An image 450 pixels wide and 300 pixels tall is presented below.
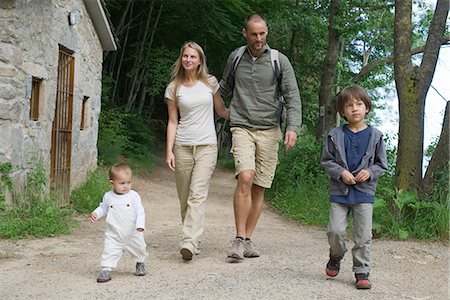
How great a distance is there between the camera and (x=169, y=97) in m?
5.07

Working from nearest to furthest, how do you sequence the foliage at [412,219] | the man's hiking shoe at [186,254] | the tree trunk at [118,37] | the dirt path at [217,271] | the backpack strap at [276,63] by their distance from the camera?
the dirt path at [217,271], the man's hiking shoe at [186,254], the backpack strap at [276,63], the foliage at [412,219], the tree trunk at [118,37]

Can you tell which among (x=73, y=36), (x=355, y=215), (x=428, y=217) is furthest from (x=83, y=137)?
(x=355, y=215)

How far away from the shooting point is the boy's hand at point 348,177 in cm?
399

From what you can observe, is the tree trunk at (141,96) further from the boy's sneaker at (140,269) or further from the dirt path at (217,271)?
the boy's sneaker at (140,269)

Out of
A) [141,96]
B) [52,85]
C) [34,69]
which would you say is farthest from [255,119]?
[141,96]

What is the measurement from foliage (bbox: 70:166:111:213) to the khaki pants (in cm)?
389

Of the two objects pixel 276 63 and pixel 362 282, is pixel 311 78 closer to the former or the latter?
pixel 276 63

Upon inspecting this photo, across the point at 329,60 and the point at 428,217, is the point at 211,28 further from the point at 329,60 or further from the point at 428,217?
the point at 428,217

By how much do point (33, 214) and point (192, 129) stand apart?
285cm

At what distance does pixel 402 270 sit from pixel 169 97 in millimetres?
Answer: 2577

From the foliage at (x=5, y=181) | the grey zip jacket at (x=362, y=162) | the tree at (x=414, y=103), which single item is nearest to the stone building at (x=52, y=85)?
the foliage at (x=5, y=181)

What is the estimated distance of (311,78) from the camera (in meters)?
19.1

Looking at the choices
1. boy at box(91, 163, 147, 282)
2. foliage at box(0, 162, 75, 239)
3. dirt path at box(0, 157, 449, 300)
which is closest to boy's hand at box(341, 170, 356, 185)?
dirt path at box(0, 157, 449, 300)

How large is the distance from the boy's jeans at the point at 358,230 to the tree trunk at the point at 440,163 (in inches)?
101
